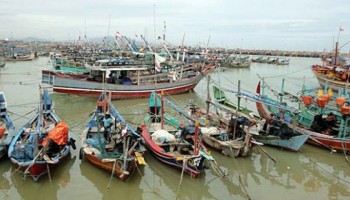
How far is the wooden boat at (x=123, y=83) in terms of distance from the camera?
24.2 meters

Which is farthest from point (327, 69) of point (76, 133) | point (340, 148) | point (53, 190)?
point (53, 190)

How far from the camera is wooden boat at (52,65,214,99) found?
24188 millimetres

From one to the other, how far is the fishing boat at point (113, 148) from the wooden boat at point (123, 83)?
379 inches

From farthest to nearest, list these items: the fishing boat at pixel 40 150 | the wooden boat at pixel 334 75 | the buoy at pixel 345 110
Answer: the wooden boat at pixel 334 75 < the buoy at pixel 345 110 < the fishing boat at pixel 40 150

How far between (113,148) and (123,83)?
13511mm

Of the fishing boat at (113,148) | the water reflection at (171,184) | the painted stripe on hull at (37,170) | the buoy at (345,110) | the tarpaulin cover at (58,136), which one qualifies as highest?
the buoy at (345,110)

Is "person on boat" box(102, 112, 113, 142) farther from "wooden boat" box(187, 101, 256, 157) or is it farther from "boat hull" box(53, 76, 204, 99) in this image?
"boat hull" box(53, 76, 204, 99)

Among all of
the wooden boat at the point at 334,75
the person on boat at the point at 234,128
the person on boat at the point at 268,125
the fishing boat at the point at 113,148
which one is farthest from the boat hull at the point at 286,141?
the wooden boat at the point at 334,75

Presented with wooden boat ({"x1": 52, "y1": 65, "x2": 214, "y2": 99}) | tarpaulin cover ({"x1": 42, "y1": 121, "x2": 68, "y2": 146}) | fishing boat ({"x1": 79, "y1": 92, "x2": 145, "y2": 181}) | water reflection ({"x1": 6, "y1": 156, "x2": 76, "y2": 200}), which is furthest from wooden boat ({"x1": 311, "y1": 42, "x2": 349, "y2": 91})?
water reflection ({"x1": 6, "y1": 156, "x2": 76, "y2": 200})

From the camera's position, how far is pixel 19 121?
1839cm

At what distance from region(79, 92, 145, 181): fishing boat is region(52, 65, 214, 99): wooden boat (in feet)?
31.6

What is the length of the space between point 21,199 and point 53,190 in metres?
0.97

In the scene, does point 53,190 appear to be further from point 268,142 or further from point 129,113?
point 129,113

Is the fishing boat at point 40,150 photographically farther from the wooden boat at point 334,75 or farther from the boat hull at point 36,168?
the wooden boat at point 334,75
